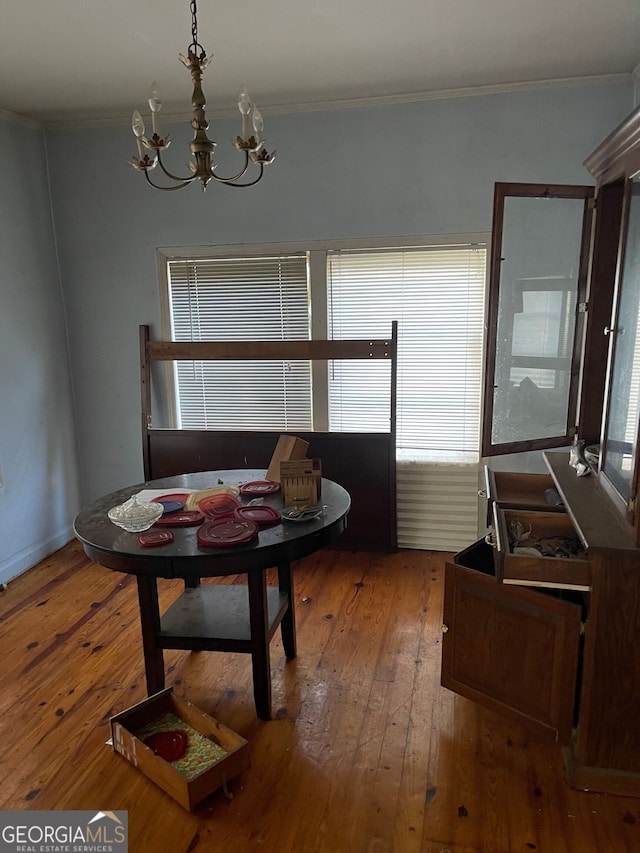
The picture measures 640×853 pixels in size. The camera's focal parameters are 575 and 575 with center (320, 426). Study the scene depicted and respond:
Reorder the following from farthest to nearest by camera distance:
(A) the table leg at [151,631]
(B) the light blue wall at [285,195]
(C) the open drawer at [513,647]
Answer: (B) the light blue wall at [285,195] → (A) the table leg at [151,631] → (C) the open drawer at [513,647]

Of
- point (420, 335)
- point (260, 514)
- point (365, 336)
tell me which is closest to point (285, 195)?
point (365, 336)

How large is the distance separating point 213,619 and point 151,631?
0.24 m

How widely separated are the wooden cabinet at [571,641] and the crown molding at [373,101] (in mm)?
2147

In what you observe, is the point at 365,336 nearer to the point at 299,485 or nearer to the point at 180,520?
the point at 299,485

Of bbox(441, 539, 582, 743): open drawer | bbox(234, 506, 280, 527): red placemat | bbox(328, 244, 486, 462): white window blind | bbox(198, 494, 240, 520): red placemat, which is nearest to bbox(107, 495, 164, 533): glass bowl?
bbox(198, 494, 240, 520): red placemat

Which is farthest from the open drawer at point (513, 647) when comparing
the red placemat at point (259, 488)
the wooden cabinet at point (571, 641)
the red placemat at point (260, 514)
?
the red placemat at point (259, 488)

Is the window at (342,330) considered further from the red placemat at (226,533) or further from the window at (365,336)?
the red placemat at (226,533)

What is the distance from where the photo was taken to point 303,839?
63.5 inches

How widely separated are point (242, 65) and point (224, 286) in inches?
47.1

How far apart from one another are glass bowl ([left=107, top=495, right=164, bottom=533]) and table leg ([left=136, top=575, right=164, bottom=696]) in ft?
0.75

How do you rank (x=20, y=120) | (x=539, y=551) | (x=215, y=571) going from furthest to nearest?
(x=20, y=120) < (x=539, y=551) < (x=215, y=571)

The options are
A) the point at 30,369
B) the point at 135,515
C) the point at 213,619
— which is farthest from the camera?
the point at 30,369

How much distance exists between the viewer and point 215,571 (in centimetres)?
181

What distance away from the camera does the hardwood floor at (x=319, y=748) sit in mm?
1631
